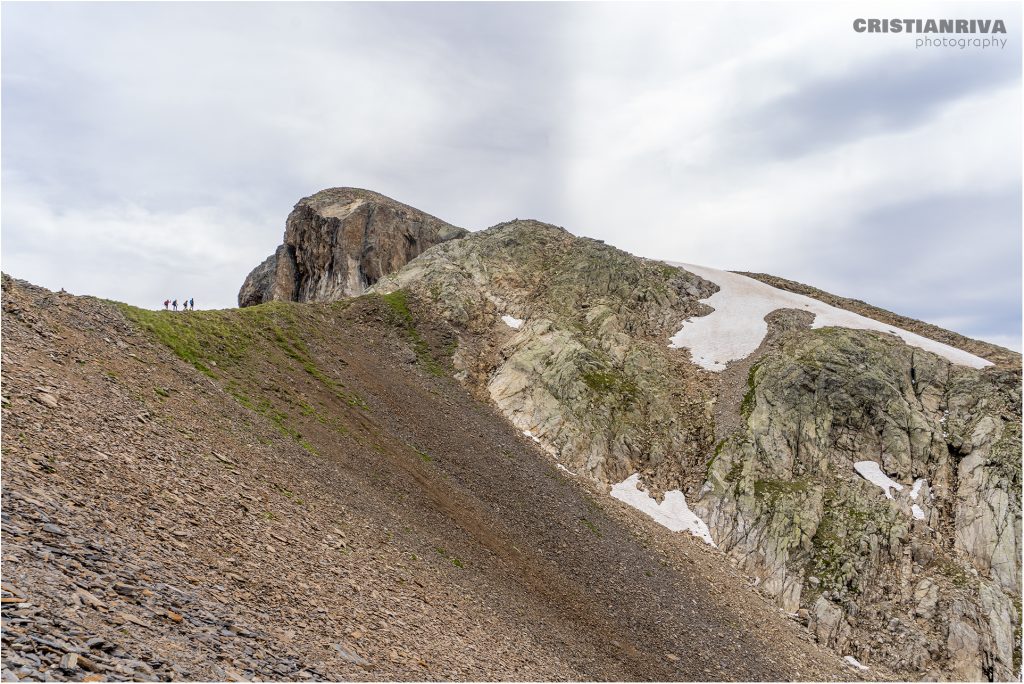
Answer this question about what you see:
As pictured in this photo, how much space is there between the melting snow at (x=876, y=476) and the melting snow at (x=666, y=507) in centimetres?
1311

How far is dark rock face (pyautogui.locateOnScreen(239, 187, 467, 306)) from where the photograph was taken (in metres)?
82.8

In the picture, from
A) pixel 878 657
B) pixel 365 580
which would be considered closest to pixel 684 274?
pixel 878 657

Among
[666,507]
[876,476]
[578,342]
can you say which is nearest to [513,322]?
[578,342]

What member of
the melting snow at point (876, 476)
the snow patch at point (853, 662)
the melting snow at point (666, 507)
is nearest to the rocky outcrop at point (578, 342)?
the melting snow at point (666, 507)

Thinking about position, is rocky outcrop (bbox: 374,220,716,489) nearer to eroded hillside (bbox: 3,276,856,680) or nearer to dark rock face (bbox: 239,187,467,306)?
eroded hillside (bbox: 3,276,856,680)

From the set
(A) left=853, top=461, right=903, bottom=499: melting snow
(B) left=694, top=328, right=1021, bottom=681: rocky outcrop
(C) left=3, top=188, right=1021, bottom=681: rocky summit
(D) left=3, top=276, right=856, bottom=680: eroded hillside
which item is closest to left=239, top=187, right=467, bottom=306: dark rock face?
(C) left=3, top=188, right=1021, bottom=681: rocky summit

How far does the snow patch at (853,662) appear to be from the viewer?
31.7 meters

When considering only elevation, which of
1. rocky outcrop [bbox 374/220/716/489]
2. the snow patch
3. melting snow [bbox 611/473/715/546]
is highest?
rocky outcrop [bbox 374/220/716/489]

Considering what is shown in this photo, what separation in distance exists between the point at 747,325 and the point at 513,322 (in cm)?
2417

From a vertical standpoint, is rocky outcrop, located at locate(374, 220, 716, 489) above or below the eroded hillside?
above

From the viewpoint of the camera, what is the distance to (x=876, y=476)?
42312mm

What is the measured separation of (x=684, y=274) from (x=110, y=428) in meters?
62.0

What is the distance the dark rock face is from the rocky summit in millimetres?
20985

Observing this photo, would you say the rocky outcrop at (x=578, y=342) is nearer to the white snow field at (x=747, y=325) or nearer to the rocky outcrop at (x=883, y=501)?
the white snow field at (x=747, y=325)
